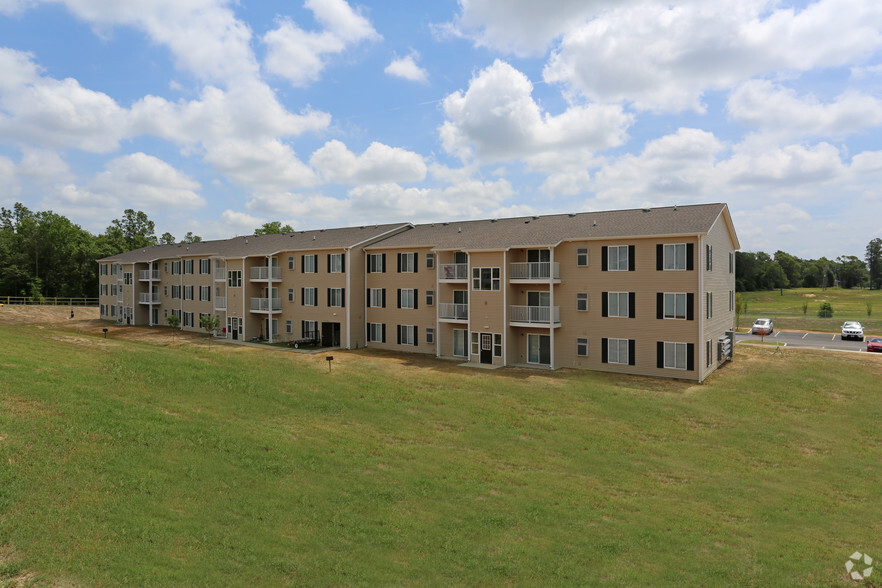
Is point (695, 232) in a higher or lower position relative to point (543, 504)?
higher

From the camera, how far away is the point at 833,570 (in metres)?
9.46

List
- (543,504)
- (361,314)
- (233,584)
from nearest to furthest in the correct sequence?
(233,584), (543,504), (361,314)

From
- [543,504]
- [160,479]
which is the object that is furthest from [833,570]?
[160,479]

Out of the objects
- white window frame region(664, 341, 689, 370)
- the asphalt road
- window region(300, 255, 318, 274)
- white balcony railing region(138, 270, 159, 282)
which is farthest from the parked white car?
white balcony railing region(138, 270, 159, 282)

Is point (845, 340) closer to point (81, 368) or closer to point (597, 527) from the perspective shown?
point (597, 527)

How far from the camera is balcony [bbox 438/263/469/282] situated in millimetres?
34281

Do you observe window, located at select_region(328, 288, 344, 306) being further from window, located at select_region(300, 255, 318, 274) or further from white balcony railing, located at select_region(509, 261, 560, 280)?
white balcony railing, located at select_region(509, 261, 560, 280)

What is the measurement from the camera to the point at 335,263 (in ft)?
132

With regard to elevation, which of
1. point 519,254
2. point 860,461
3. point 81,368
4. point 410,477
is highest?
point 519,254

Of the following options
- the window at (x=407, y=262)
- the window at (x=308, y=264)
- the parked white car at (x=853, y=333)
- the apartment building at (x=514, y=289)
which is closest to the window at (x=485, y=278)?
the apartment building at (x=514, y=289)

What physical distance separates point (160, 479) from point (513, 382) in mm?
19326

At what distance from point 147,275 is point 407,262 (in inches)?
1411

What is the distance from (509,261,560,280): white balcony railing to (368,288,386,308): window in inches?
465

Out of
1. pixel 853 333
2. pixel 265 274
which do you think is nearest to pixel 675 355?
pixel 853 333
